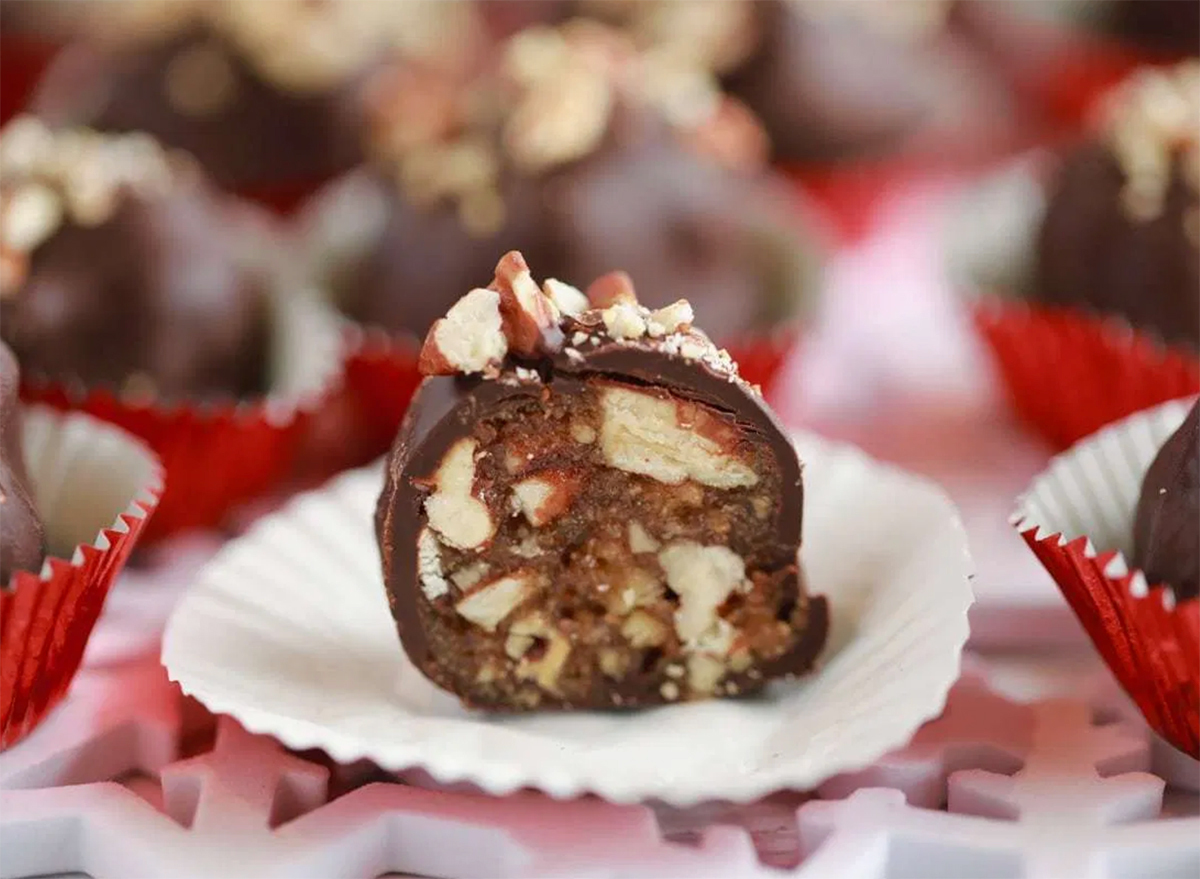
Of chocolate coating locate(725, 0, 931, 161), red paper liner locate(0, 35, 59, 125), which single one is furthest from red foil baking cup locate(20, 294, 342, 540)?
red paper liner locate(0, 35, 59, 125)

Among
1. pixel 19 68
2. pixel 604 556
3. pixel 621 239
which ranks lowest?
pixel 604 556

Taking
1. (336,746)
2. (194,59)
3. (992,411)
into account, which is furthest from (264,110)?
(336,746)

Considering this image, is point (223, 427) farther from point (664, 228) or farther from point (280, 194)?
point (280, 194)

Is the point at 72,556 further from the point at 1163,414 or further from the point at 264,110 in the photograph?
the point at 264,110

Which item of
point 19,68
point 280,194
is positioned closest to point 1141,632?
point 280,194

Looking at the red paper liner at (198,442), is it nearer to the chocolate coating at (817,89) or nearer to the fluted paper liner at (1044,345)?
the fluted paper liner at (1044,345)
